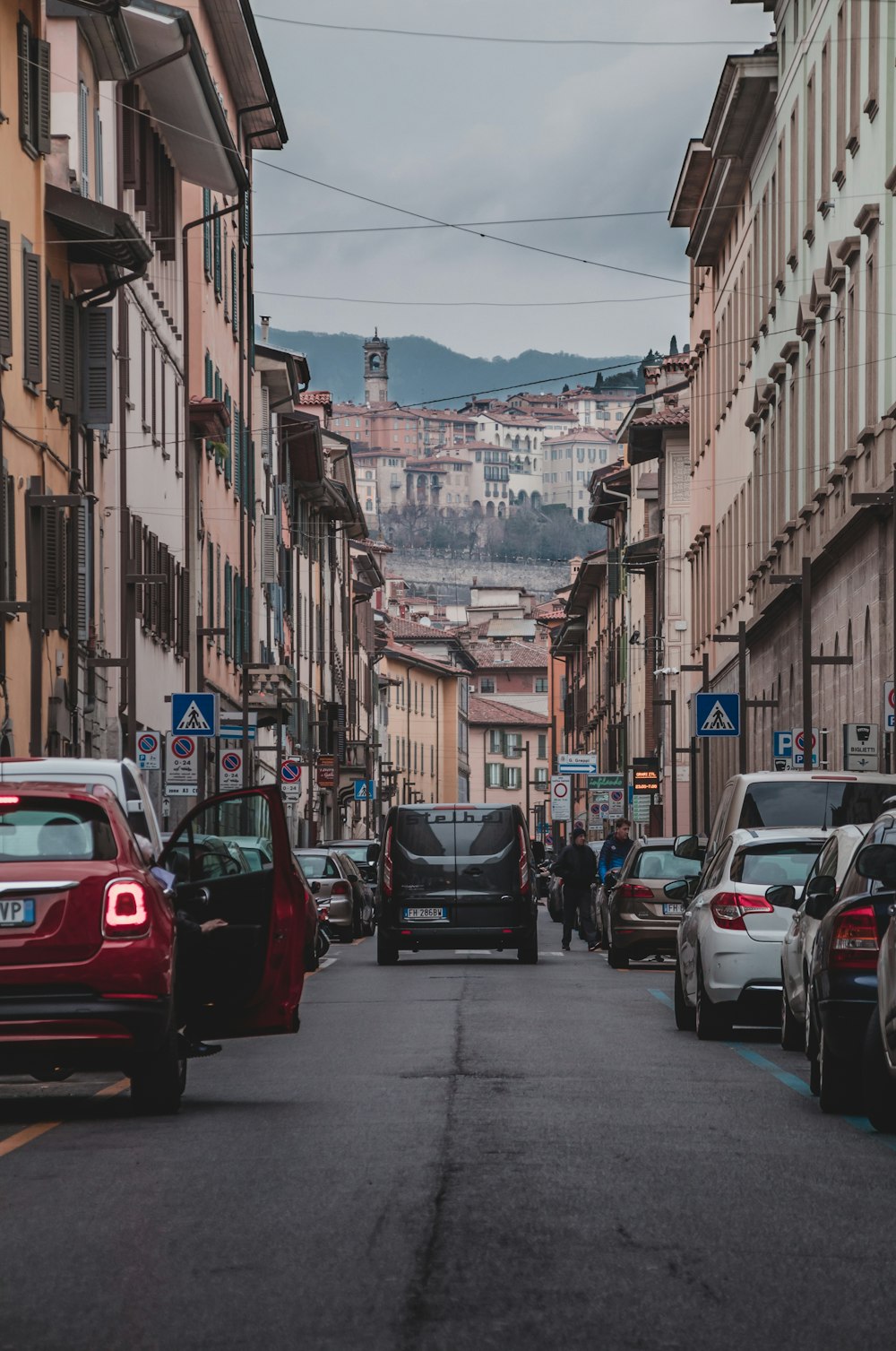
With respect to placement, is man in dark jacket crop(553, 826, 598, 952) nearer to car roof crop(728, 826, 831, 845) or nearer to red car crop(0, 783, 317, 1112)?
car roof crop(728, 826, 831, 845)

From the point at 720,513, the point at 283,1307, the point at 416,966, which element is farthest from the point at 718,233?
the point at 283,1307

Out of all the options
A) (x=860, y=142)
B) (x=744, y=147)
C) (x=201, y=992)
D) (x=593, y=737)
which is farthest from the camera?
(x=593, y=737)

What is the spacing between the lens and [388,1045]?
17656 millimetres

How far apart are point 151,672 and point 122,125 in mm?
9183

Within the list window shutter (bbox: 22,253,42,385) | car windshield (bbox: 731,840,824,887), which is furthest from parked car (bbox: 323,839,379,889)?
car windshield (bbox: 731,840,824,887)

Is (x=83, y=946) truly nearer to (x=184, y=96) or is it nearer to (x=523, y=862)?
(x=523, y=862)

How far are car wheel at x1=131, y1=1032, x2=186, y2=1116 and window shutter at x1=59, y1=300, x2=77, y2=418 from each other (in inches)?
833

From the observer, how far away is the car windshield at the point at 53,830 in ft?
40.1

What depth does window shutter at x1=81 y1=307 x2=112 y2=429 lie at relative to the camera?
116 ft

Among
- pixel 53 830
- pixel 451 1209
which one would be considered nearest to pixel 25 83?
pixel 53 830

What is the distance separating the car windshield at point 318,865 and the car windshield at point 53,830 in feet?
93.7

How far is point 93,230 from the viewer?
111 ft

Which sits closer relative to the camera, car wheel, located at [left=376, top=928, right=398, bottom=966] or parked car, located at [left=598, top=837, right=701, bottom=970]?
parked car, located at [left=598, top=837, right=701, bottom=970]

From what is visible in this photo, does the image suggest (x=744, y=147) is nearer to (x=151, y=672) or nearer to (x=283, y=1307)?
(x=151, y=672)
